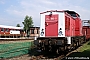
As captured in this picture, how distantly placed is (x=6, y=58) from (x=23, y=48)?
296cm

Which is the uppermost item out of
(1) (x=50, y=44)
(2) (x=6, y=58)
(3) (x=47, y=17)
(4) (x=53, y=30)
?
(3) (x=47, y=17)

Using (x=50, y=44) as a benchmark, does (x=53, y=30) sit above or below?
above

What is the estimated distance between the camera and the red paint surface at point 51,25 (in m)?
13.3

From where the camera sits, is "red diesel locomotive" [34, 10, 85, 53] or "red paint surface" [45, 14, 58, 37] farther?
"red paint surface" [45, 14, 58, 37]

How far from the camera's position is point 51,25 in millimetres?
13406

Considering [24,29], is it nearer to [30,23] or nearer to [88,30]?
[30,23]

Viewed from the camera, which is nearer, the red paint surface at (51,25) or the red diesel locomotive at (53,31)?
the red diesel locomotive at (53,31)

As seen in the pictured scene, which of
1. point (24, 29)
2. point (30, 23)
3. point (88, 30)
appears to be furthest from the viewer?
point (30, 23)

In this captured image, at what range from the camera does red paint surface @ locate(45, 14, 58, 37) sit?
13281 millimetres

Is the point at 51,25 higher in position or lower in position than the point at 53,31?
higher

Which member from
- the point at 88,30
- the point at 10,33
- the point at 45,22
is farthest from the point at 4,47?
the point at 10,33

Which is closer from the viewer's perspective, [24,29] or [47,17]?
[47,17]

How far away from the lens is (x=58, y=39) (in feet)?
41.7

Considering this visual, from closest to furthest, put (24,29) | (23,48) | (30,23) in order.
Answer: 1. (23,48)
2. (24,29)
3. (30,23)
